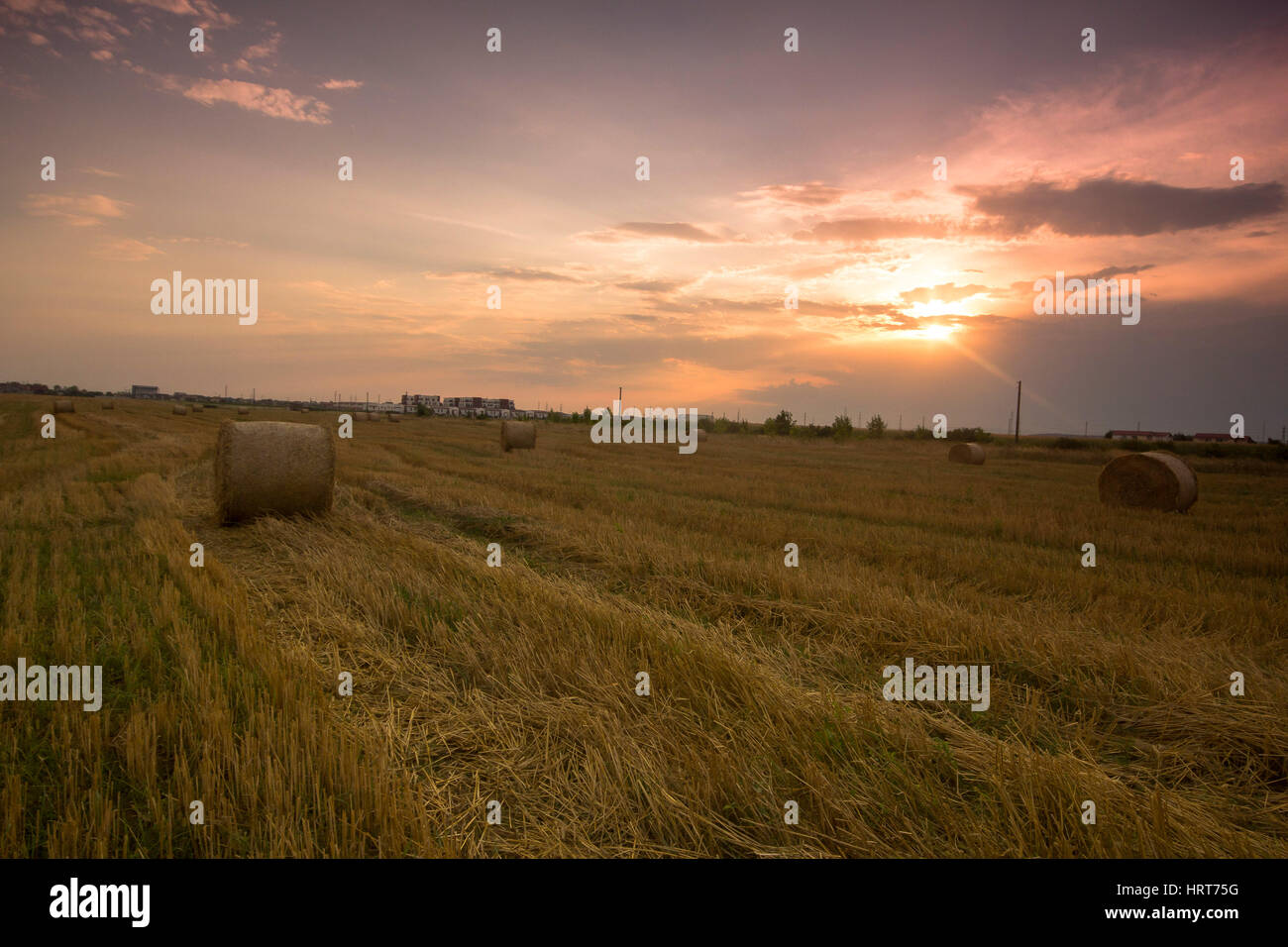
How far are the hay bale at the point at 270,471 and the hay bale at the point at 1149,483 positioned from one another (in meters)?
18.8

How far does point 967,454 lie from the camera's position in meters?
34.1

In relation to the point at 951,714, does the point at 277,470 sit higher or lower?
higher

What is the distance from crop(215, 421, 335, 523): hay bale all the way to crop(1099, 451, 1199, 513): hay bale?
741 inches

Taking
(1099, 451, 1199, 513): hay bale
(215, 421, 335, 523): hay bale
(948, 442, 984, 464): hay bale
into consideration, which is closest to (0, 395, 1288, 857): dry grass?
(215, 421, 335, 523): hay bale

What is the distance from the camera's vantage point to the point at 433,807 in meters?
3.30
